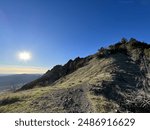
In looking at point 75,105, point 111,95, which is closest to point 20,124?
point 75,105

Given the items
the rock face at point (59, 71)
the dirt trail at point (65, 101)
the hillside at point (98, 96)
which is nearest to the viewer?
the hillside at point (98, 96)

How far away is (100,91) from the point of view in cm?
2472

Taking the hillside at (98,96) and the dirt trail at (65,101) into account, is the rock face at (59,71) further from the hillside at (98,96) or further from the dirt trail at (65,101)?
the dirt trail at (65,101)

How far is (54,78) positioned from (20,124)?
131 ft

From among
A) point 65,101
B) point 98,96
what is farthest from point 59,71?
point 65,101

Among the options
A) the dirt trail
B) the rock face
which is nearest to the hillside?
the dirt trail

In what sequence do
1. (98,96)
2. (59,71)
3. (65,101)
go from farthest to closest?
(59,71), (98,96), (65,101)

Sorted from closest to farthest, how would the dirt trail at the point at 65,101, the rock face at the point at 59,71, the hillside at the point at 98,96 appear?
the hillside at the point at 98,96 → the dirt trail at the point at 65,101 → the rock face at the point at 59,71

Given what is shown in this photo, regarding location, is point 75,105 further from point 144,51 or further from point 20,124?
point 144,51

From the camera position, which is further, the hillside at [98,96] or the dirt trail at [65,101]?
the dirt trail at [65,101]

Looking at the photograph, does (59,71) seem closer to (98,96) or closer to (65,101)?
(98,96)

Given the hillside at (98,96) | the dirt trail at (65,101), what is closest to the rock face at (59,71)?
the hillside at (98,96)

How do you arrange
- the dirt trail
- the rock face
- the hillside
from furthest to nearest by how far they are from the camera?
the rock face, the dirt trail, the hillside

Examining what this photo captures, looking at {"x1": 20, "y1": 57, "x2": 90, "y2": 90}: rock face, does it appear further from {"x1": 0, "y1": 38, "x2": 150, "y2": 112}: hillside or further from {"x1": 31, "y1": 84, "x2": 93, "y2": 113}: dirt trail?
{"x1": 31, "y1": 84, "x2": 93, "y2": 113}: dirt trail
